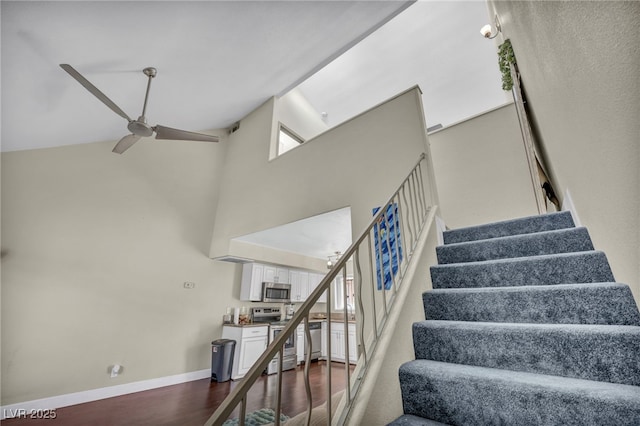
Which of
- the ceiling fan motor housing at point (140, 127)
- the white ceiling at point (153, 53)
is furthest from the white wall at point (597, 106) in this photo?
the ceiling fan motor housing at point (140, 127)

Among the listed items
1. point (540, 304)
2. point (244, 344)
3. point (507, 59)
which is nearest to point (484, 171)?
point (507, 59)

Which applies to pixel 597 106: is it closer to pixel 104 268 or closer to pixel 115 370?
pixel 104 268

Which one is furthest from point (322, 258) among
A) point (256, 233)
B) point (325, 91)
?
point (325, 91)

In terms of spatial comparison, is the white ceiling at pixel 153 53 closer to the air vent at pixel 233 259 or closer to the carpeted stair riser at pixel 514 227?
the air vent at pixel 233 259

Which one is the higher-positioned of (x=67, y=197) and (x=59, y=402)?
(x=67, y=197)

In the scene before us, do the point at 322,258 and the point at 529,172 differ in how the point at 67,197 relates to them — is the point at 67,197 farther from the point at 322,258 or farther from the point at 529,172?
the point at 529,172

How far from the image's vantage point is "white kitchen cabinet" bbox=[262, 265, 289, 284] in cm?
571

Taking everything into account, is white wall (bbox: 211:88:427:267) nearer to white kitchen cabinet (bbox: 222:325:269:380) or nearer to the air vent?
the air vent

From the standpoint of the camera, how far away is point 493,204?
3643 mm

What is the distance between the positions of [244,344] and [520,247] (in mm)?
4513

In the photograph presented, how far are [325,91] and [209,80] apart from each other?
9.40 ft

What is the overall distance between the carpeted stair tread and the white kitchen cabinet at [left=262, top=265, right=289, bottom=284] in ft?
15.4

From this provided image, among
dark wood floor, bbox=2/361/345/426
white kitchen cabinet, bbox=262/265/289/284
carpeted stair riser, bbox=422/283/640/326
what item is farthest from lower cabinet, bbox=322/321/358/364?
carpeted stair riser, bbox=422/283/640/326

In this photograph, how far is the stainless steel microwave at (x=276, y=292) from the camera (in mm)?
5578
